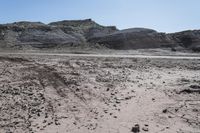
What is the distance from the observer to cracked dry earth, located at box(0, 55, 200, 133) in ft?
25.0

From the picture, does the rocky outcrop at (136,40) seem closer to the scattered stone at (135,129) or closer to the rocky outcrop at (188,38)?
the rocky outcrop at (188,38)

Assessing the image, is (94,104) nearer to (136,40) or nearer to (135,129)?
(135,129)

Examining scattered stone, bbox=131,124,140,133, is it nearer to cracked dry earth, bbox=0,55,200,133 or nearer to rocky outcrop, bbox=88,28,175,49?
cracked dry earth, bbox=0,55,200,133

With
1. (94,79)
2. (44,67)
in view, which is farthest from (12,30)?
(94,79)

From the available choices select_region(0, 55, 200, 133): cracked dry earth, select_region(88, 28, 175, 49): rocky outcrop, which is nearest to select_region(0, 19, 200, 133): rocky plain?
select_region(0, 55, 200, 133): cracked dry earth

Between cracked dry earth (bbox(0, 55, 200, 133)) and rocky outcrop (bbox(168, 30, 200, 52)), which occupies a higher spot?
rocky outcrop (bbox(168, 30, 200, 52))

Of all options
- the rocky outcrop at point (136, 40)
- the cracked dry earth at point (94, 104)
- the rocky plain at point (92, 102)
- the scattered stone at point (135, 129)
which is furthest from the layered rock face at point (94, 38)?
the scattered stone at point (135, 129)

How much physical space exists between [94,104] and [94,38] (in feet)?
129

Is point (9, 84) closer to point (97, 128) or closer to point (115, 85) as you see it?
point (115, 85)

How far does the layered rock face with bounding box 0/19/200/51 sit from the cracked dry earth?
2875 cm

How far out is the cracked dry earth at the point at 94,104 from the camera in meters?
7.63

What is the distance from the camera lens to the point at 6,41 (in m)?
44.5

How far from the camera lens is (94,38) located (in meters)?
48.3

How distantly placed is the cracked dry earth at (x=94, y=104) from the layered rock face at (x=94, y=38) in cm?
2875
